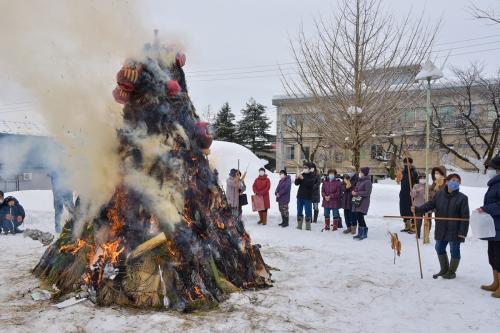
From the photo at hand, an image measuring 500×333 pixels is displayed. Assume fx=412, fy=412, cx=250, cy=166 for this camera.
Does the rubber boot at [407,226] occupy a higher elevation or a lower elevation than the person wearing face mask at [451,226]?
lower

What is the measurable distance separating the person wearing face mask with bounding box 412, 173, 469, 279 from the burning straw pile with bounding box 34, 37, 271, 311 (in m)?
2.91

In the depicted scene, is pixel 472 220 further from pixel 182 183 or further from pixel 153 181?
pixel 153 181

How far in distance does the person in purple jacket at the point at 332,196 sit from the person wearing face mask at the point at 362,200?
1020mm

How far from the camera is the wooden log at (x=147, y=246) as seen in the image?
554 cm

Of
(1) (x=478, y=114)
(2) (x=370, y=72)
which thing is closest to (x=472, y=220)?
(2) (x=370, y=72)

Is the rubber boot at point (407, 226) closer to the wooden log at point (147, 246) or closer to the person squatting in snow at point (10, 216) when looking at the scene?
the wooden log at point (147, 246)

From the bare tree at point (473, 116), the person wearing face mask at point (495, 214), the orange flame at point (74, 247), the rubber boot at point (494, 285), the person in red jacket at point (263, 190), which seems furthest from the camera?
the bare tree at point (473, 116)

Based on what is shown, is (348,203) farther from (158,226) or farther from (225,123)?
(225,123)

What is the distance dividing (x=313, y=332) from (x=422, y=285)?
2711 millimetres

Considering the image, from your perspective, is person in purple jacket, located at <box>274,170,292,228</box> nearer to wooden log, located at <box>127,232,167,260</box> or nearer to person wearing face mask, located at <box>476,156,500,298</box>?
person wearing face mask, located at <box>476,156,500,298</box>

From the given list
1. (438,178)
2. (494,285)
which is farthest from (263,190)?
(494,285)

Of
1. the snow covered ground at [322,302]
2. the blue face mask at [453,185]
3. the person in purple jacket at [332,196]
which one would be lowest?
the snow covered ground at [322,302]

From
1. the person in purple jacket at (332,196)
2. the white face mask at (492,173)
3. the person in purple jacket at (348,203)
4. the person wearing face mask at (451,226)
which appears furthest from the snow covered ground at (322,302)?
the person in purple jacket at (332,196)

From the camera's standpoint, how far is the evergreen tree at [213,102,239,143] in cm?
4019
